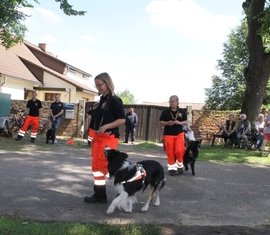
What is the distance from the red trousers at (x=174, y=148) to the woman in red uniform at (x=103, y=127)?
12.5 feet

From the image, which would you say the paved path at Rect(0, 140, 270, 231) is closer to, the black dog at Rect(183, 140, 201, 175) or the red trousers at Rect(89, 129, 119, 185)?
the black dog at Rect(183, 140, 201, 175)

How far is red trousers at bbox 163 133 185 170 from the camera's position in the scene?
37.8 feet

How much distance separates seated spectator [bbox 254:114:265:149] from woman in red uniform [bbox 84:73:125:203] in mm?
13166

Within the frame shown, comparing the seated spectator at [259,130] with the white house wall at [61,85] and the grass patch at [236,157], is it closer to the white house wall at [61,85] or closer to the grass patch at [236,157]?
the grass patch at [236,157]

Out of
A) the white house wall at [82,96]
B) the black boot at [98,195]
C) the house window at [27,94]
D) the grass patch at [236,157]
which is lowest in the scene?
the black boot at [98,195]

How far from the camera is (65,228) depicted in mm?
6215

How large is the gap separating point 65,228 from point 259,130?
15.4 m

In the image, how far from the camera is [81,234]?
238 inches

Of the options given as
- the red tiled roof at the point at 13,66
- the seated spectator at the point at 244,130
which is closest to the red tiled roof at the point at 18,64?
the red tiled roof at the point at 13,66

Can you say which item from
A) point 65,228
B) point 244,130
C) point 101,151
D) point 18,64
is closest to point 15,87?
point 18,64

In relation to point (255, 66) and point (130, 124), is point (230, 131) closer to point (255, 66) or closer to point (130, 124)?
point (255, 66)

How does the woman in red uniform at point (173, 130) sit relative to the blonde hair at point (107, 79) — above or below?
below

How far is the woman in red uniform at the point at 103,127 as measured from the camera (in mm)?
7738

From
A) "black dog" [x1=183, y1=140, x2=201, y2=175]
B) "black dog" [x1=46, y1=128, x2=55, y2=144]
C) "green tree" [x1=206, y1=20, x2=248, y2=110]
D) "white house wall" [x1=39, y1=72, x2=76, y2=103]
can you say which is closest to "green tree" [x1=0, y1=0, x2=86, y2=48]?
"black dog" [x1=46, y1=128, x2=55, y2=144]
